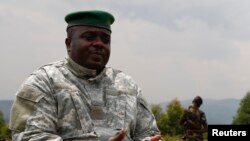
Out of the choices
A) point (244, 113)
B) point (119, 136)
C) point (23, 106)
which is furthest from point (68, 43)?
point (244, 113)

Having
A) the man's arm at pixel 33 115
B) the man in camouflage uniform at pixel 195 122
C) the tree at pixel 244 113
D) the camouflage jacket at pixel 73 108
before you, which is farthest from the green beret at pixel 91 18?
the tree at pixel 244 113

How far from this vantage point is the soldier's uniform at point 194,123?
39.0 ft

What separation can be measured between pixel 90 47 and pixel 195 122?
30.6ft

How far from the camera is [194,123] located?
1190cm

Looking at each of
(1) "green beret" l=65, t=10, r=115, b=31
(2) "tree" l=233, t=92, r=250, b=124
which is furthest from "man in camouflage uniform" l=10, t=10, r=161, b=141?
(2) "tree" l=233, t=92, r=250, b=124

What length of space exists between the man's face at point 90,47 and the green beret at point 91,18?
34 millimetres

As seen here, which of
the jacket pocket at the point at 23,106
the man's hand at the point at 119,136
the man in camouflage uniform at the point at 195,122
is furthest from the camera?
the man in camouflage uniform at the point at 195,122

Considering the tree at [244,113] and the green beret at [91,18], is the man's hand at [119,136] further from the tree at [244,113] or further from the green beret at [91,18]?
the tree at [244,113]

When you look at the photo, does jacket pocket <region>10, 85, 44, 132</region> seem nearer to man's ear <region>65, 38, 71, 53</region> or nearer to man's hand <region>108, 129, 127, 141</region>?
man's ear <region>65, 38, 71, 53</region>

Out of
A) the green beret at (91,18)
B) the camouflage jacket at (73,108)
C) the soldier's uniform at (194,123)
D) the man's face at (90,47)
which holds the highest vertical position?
the green beret at (91,18)

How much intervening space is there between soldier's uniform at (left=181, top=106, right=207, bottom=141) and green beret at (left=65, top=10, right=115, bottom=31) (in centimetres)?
914

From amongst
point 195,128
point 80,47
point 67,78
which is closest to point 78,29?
point 80,47

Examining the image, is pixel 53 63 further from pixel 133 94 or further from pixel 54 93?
pixel 133 94

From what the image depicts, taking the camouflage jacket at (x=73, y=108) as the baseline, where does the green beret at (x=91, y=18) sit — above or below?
above
